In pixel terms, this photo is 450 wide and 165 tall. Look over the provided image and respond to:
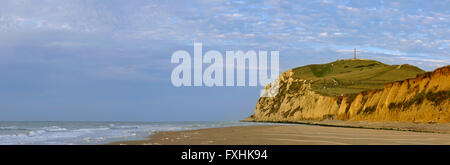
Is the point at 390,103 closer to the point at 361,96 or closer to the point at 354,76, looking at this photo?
the point at 361,96

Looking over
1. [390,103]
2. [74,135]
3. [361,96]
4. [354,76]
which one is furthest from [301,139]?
[354,76]

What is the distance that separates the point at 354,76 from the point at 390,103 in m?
93.1

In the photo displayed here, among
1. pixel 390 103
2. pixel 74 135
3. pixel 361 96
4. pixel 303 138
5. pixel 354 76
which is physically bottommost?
pixel 74 135

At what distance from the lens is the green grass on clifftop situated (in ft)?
400

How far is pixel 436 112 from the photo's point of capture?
133ft

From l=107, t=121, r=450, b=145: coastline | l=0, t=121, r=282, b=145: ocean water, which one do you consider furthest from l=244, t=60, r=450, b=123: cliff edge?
l=0, t=121, r=282, b=145: ocean water

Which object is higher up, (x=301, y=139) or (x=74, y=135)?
(x=301, y=139)

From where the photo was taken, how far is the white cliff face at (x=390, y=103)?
42062 mm

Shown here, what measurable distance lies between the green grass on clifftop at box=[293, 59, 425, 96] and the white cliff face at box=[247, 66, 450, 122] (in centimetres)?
812

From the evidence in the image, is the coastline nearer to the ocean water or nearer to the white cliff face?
the ocean water

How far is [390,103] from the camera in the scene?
5259 cm
